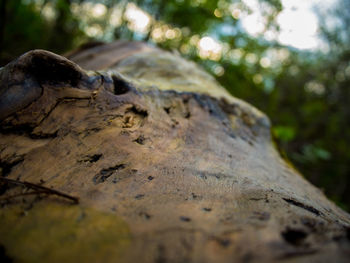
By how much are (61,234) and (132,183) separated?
0.40 meters

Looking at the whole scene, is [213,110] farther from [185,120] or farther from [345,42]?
[345,42]

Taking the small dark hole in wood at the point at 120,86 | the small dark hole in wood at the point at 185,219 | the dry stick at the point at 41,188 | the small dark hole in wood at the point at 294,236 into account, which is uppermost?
the small dark hole in wood at the point at 120,86

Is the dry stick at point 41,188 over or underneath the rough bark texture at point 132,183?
underneath

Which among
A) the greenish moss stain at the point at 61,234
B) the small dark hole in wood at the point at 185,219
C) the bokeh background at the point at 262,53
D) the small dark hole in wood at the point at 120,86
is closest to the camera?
the greenish moss stain at the point at 61,234

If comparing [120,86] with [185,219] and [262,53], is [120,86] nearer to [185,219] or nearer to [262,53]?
[185,219]

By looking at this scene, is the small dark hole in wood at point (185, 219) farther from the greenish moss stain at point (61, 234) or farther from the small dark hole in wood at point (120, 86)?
the small dark hole in wood at point (120, 86)

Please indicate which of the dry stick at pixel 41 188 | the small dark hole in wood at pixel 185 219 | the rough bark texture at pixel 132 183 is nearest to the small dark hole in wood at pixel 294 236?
the rough bark texture at pixel 132 183

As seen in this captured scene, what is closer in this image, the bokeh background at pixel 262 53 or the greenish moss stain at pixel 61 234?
the greenish moss stain at pixel 61 234

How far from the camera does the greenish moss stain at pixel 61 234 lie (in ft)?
2.22

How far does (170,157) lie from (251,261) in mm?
805

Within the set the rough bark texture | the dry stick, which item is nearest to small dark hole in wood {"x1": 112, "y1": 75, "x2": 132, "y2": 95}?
the rough bark texture

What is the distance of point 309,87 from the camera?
1134cm

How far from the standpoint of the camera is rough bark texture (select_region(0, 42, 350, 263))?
0.70 meters

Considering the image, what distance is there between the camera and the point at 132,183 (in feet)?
3.59
